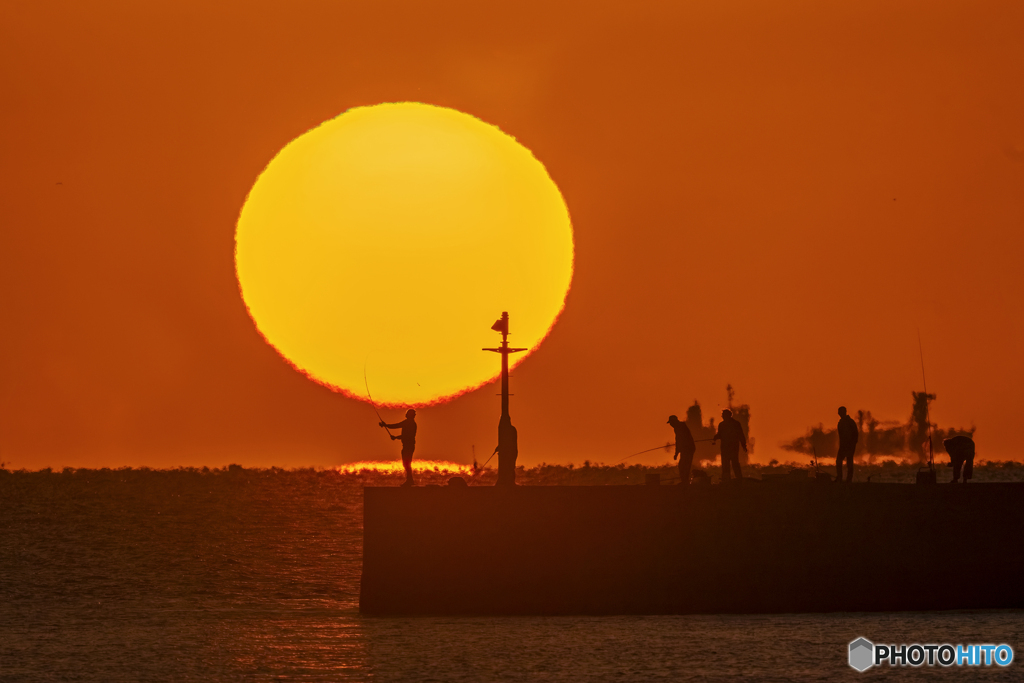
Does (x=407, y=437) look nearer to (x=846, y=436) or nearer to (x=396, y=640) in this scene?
(x=396, y=640)

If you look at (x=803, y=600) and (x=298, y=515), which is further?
(x=298, y=515)

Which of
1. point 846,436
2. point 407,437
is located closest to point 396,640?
point 407,437

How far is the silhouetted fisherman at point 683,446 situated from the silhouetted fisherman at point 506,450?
12.6 ft

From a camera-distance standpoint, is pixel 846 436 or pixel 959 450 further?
pixel 959 450

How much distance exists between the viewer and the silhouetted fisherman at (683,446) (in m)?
37.0

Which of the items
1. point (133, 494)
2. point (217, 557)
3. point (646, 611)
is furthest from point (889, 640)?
point (133, 494)

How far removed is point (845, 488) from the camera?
3834 cm

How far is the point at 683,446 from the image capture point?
37.3 metres

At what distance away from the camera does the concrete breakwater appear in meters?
37.8

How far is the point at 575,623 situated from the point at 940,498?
877cm

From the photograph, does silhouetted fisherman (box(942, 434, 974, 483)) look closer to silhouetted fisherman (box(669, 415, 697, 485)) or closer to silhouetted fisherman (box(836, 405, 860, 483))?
silhouetted fisherman (box(836, 405, 860, 483))

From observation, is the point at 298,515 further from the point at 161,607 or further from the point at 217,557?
the point at 161,607

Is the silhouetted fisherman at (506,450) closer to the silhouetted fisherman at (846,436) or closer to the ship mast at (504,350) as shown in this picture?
the ship mast at (504,350)

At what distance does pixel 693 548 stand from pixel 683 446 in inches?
100
